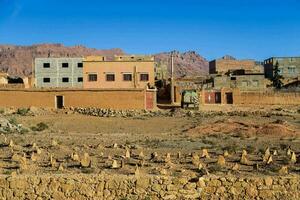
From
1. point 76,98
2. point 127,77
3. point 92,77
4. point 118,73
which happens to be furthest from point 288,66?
point 76,98

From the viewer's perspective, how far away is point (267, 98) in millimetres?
52844

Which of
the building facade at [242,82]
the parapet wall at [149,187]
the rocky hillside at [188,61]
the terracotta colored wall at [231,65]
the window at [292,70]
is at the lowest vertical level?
the parapet wall at [149,187]

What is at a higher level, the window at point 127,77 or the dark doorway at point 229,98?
the window at point 127,77

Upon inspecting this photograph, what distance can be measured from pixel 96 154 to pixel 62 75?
4368 cm

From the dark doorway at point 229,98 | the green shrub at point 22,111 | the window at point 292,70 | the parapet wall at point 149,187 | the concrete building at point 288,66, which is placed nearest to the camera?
the parapet wall at point 149,187

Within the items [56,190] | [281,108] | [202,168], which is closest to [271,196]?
[202,168]

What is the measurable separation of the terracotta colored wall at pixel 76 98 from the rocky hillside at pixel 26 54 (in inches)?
3611

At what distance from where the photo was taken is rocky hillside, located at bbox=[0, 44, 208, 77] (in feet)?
480

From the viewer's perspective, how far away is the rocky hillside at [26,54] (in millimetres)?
145200

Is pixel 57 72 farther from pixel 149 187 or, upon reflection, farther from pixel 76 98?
pixel 149 187

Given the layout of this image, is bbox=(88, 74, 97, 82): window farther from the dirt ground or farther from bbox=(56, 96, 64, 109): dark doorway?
the dirt ground

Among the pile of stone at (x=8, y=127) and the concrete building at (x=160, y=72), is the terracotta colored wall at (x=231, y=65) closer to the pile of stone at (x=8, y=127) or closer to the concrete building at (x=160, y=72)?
the concrete building at (x=160, y=72)

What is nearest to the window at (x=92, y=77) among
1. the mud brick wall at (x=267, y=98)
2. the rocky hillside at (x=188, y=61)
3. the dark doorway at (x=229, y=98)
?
the dark doorway at (x=229, y=98)

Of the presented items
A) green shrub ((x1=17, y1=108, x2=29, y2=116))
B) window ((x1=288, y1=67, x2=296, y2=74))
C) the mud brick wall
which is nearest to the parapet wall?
green shrub ((x1=17, y1=108, x2=29, y2=116))
